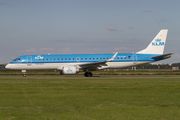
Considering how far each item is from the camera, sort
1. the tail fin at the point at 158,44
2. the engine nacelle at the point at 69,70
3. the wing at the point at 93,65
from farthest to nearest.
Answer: the tail fin at the point at 158,44 < the wing at the point at 93,65 < the engine nacelle at the point at 69,70

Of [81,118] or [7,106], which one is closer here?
[81,118]

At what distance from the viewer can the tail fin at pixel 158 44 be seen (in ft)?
117

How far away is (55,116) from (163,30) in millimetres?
31705

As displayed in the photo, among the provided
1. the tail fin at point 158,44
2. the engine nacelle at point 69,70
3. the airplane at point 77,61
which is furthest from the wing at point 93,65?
the tail fin at point 158,44

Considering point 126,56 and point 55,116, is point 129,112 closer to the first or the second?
point 55,116

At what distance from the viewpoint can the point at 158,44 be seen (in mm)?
35906

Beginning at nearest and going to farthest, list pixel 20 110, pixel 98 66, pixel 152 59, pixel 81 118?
pixel 81 118 → pixel 20 110 → pixel 98 66 → pixel 152 59

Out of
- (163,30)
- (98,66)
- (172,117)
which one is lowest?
(172,117)

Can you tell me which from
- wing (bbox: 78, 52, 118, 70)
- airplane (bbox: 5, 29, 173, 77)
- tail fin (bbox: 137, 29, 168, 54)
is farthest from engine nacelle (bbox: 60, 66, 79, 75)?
tail fin (bbox: 137, 29, 168, 54)

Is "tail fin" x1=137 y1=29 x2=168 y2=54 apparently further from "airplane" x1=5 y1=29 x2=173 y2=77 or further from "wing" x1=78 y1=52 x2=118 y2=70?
"wing" x1=78 y1=52 x2=118 y2=70

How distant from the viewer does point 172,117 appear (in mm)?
7551

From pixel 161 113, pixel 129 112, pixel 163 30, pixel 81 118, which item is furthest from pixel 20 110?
pixel 163 30

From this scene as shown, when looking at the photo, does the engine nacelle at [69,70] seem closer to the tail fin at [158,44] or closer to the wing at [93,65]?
the wing at [93,65]

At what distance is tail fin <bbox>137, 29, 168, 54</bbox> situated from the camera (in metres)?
35.6
